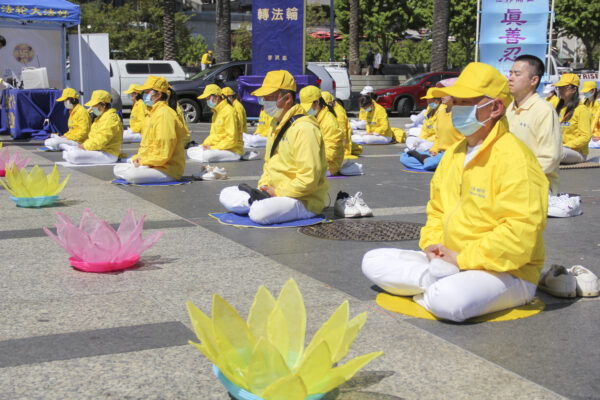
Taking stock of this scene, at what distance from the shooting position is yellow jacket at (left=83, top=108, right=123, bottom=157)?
1209cm

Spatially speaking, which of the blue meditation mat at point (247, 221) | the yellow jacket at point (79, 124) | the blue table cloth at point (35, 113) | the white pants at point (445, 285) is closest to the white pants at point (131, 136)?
the blue table cloth at point (35, 113)

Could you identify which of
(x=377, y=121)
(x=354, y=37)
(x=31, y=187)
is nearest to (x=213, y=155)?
(x=377, y=121)

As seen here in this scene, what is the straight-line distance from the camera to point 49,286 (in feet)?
16.3

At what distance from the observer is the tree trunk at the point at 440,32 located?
25922 millimetres

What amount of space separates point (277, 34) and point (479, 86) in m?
14.1

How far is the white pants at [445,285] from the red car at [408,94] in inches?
844

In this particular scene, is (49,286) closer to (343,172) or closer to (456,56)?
(343,172)

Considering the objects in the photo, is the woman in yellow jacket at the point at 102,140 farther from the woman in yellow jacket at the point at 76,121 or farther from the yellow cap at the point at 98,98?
the woman in yellow jacket at the point at 76,121

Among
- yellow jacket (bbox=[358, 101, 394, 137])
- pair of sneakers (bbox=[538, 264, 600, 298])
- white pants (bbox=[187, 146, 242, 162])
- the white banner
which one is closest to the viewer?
pair of sneakers (bbox=[538, 264, 600, 298])

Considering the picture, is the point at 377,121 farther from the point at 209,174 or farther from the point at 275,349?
the point at 275,349

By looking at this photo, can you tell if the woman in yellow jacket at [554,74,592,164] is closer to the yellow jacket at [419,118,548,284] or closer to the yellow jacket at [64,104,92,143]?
the yellow jacket at [419,118,548,284]

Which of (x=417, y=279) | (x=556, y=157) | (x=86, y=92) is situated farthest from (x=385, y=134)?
(x=417, y=279)

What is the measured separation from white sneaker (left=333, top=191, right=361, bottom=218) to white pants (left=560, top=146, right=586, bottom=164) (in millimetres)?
5770

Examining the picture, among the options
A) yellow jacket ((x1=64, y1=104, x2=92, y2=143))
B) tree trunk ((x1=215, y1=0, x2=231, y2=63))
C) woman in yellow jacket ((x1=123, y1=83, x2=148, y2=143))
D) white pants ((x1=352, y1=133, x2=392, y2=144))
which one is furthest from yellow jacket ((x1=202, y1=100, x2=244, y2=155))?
tree trunk ((x1=215, y1=0, x2=231, y2=63))
